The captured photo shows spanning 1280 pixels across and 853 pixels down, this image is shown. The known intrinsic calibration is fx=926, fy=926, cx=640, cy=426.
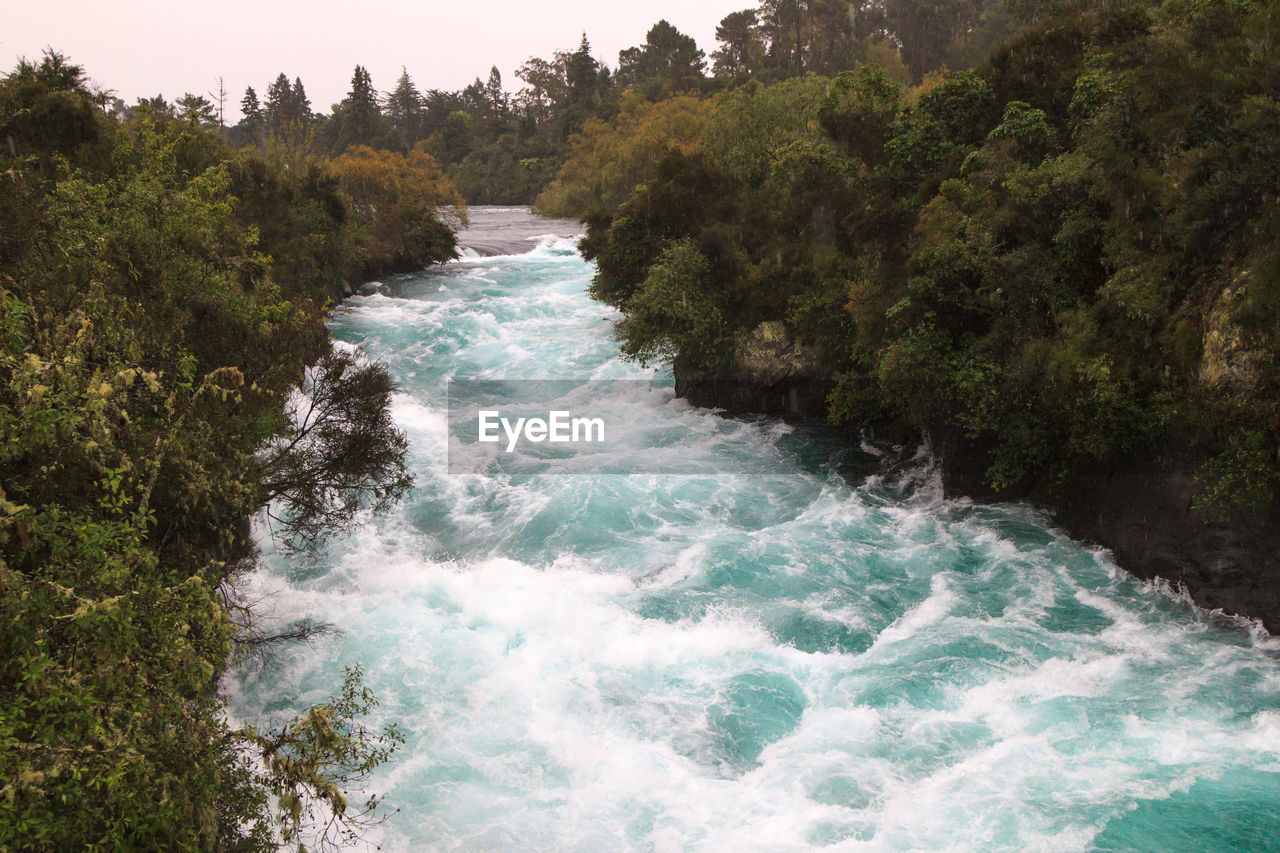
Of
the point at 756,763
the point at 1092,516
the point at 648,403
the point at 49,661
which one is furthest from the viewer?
the point at 648,403

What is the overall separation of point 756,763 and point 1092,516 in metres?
A: 8.71

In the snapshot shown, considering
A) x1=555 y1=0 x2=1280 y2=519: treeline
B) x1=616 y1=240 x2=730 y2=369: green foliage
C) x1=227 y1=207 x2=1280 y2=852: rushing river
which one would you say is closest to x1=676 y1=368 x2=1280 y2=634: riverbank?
x1=555 y1=0 x2=1280 y2=519: treeline

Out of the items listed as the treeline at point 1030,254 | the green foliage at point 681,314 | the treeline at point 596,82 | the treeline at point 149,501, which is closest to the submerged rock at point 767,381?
the treeline at point 1030,254

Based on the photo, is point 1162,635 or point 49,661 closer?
point 49,661

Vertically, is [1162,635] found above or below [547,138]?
below

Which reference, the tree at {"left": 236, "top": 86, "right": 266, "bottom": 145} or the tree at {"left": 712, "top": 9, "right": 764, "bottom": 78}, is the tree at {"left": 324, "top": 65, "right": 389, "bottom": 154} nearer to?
the tree at {"left": 236, "top": 86, "right": 266, "bottom": 145}

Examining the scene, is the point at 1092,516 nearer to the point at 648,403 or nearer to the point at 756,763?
the point at 756,763

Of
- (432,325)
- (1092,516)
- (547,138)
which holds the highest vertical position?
(547,138)

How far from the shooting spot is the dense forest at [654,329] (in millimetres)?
7469

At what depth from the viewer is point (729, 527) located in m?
18.9

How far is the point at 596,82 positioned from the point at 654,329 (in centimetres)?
7439

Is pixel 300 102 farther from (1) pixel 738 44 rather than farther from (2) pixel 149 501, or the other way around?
(2) pixel 149 501

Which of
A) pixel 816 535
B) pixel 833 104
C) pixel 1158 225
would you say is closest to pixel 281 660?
pixel 816 535

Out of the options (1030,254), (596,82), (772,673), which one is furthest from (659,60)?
(772,673)
